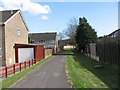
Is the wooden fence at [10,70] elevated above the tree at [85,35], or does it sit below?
below

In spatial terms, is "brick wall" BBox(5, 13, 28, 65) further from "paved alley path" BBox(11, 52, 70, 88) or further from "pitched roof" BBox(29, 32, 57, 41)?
"pitched roof" BBox(29, 32, 57, 41)

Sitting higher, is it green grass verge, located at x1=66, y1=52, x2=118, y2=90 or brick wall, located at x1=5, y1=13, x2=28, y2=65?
brick wall, located at x1=5, y1=13, x2=28, y2=65

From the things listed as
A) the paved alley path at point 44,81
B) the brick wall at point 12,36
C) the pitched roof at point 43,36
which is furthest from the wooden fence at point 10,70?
the pitched roof at point 43,36

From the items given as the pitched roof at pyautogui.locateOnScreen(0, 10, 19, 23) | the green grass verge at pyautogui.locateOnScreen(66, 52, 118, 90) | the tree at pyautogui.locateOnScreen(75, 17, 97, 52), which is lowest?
the green grass verge at pyautogui.locateOnScreen(66, 52, 118, 90)

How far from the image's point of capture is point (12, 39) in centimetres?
3912

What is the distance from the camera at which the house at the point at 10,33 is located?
3572 cm

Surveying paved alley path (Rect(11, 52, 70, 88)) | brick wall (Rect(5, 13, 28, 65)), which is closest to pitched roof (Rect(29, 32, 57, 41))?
brick wall (Rect(5, 13, 28, 65))

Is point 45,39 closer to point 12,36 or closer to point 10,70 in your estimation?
point 12,36

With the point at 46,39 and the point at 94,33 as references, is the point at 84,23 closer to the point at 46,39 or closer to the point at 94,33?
the point at 94,33

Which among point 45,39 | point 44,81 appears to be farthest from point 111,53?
point 45,39

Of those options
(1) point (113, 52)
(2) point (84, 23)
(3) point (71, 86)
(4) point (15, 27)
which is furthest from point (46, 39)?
(3) point (71, 86)

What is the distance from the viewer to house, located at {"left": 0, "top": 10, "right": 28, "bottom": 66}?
35.7m

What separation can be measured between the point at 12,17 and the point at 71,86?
2543 cm

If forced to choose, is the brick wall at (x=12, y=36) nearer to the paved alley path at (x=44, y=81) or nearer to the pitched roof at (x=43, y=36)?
the paved alley path at (x=44, y=81)
